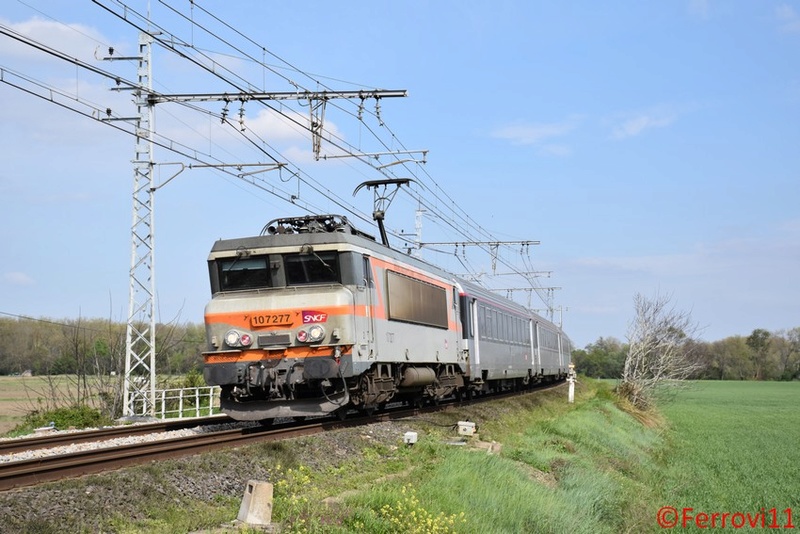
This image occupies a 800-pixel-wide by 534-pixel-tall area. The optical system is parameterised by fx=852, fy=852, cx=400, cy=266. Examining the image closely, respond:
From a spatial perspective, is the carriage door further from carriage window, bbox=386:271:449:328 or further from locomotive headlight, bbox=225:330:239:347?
locomotive headlight, bbox=225:330:239:347

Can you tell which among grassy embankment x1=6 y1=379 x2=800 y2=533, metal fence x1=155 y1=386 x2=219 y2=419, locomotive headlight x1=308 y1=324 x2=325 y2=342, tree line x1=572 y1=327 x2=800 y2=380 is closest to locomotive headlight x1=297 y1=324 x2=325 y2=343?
locomotive headlight x1=308 y1=324 x2=325 y2=342

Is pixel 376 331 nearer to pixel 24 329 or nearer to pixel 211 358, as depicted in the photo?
pixel 211 358

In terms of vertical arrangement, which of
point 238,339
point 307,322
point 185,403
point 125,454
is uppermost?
point 307,322

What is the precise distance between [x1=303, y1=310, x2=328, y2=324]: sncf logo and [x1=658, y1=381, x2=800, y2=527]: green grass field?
8232 millimetres

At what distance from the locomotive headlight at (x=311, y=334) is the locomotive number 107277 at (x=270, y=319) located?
344 mm

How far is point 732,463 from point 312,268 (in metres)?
17.3

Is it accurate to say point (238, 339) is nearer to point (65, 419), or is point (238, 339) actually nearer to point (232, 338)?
point (232, 338)

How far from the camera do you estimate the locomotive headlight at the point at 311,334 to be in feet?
49.8

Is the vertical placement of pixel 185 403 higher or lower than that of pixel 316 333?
lower

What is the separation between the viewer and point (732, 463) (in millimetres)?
26844

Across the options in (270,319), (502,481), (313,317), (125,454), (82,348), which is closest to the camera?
(125,454)

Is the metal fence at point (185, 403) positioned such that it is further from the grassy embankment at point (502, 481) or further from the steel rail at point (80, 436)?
the grassy embankment at point (502, 481)

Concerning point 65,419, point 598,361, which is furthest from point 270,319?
point 598,361

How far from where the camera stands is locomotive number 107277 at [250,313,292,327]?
15.5 meters
